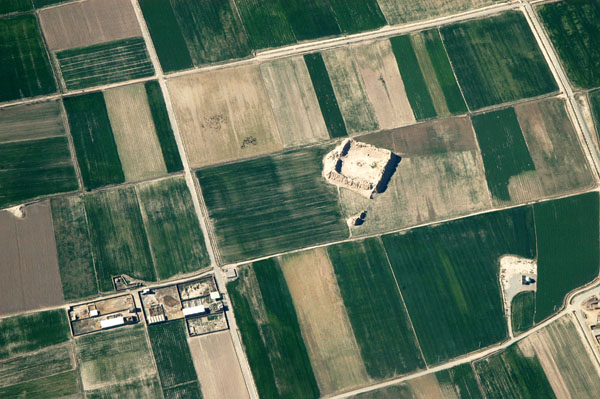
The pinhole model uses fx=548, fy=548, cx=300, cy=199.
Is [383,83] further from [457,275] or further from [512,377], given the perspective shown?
[512,377]

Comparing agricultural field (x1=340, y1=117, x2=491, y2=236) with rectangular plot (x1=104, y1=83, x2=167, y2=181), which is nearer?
rectangular plot (x1=104, y1=83, x2=167, y2=181)

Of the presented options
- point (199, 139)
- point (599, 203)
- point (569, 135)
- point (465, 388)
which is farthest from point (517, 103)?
point (199, 139)

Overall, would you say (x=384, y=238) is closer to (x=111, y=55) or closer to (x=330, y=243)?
(x=330, y=243)

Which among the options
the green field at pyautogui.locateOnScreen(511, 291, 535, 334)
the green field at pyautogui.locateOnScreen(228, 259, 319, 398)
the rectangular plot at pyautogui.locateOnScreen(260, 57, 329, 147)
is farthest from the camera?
the rectangular plot at pyautogui.locateOnScreen(260, 57, 329, 147)

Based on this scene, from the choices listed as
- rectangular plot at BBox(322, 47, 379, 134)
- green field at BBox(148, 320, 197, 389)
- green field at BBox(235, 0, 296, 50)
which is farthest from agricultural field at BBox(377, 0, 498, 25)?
green field at BBox(148, 320, 197, 389)

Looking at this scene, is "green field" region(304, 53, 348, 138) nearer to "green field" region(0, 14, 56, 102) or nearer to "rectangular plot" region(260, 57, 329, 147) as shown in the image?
"rectangular plot" region(260, 57, 329, 147)

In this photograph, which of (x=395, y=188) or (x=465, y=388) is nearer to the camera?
(x=465, y=388)

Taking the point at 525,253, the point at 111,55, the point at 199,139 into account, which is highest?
the point at 111,55

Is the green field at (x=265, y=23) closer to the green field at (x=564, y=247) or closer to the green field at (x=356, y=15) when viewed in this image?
the green field at (x=356, y=15)
